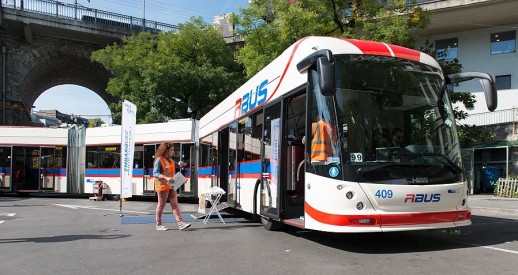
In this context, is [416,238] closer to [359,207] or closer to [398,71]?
[359,207]

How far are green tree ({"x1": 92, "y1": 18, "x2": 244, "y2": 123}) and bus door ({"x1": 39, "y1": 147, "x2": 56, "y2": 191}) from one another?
5441 mm

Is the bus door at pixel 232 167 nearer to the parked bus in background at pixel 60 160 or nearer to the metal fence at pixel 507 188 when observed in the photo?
the parked bus in background at pixel 60 160

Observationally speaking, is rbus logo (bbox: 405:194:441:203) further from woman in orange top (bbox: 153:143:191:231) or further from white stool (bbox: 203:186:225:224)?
white stool (bbox: 203:186:225:224)

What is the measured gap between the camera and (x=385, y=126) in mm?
7008

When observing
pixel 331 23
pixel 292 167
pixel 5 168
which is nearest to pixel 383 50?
pixel 292 167

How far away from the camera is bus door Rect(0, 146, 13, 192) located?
2248 centimetres

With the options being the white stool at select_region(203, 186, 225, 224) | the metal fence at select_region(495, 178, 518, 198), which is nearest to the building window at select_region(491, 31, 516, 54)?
the metal fence at select_region(495, 178, 518, 198)

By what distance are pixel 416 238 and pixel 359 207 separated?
8.30 feet

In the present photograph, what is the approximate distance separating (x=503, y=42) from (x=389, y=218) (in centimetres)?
2798

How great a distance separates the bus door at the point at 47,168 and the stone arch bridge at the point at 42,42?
8.87 m

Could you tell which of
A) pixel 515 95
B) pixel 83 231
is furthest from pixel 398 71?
pixel 515 95

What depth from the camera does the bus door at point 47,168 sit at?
22766mm

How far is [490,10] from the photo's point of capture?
89.7ft

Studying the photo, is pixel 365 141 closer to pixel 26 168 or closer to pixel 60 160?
pixel 60 160
